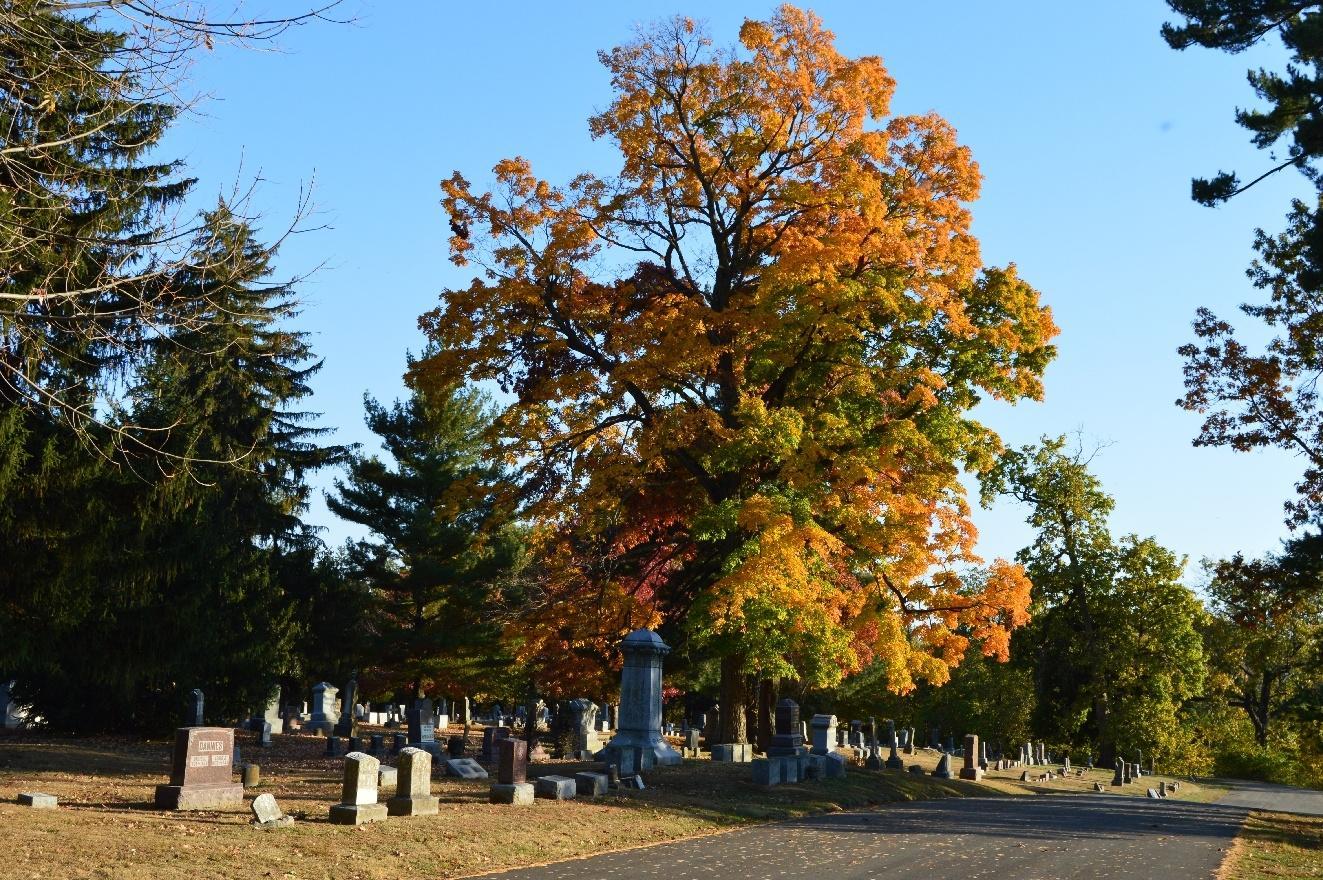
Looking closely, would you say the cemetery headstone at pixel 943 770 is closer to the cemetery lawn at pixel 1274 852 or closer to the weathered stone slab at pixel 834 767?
the weathered stone slab at pixel 834 767

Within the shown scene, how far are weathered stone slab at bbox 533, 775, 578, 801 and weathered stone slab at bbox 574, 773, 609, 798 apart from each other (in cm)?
27

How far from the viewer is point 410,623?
42594 mm

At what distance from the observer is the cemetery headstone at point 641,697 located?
2128 cm

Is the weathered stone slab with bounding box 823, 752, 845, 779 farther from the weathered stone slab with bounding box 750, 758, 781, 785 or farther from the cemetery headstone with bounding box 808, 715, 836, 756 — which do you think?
the weathered stone slab with bounding box 750, 758, 781, 785

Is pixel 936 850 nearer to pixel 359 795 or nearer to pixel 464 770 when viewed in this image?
pixel 359 795

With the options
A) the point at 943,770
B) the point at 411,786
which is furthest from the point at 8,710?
the point at 943,770

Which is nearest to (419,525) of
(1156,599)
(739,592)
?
(739,592)

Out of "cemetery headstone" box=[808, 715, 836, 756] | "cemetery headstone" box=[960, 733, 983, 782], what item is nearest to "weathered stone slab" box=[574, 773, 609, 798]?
"cemetery headstone" box=[808, 715, 836, 756]

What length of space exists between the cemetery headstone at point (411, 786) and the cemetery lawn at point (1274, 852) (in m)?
9.72

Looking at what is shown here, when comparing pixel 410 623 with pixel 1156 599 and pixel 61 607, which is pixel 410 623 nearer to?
pixel 61 607

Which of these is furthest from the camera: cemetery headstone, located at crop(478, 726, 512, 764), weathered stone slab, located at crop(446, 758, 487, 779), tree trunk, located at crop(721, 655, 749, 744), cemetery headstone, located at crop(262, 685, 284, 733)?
cemetery headstone, located at crop(262, 685, 284, 733)

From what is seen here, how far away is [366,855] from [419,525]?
90.6 feet

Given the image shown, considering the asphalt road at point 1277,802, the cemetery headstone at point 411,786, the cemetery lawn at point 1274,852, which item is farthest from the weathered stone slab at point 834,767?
the asphalt road at point 1277,802

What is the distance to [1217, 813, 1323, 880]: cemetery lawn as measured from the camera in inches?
543
